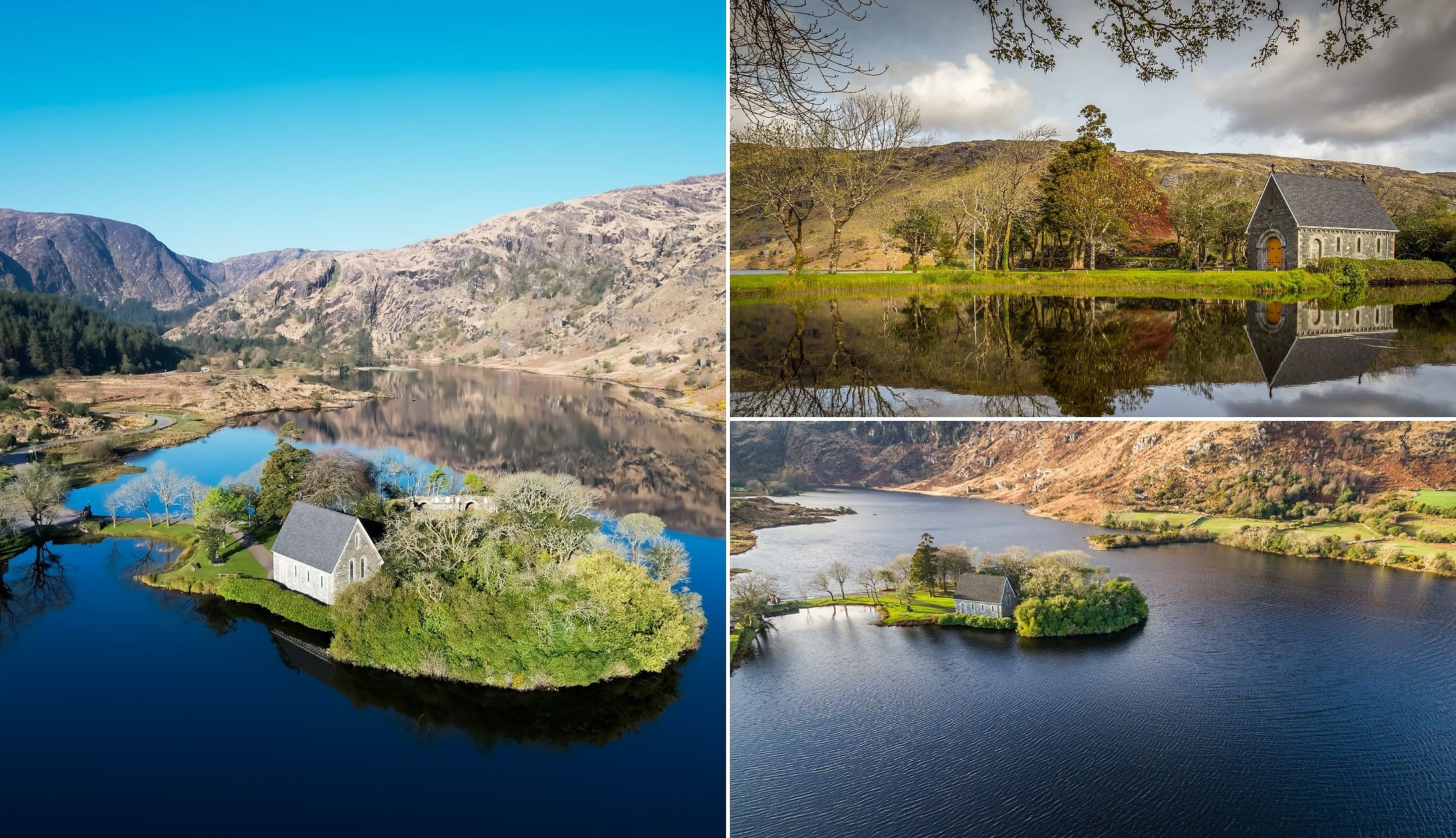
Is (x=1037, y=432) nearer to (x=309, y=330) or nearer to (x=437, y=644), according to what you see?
(x=437, y=644)

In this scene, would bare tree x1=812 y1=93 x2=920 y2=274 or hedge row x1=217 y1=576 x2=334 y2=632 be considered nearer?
bare tree x1=812 y1=93 x2=920 y2=274

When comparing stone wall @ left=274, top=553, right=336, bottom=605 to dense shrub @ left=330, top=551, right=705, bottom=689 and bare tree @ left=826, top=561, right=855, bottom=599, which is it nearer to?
dense shrub @ left=330, top=551, right=705, bottom=689

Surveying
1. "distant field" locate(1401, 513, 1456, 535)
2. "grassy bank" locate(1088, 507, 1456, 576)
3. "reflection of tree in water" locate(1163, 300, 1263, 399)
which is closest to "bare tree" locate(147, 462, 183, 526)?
"grassy bank" locate(1088, 507, 1456, 576)

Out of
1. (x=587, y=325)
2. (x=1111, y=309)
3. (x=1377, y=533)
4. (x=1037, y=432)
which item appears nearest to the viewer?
(x=1111, y=309)

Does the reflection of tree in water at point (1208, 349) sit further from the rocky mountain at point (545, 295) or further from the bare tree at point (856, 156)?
the rocky mountain at point (545, 295)

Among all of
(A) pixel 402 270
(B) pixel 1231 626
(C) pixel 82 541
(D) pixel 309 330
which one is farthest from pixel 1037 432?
(A) pixel 402 270

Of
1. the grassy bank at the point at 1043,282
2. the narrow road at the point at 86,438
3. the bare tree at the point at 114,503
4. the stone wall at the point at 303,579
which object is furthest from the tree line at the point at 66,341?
the grassy bank at the point at 1043,282

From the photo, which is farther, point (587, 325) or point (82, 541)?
point (587, 325)
